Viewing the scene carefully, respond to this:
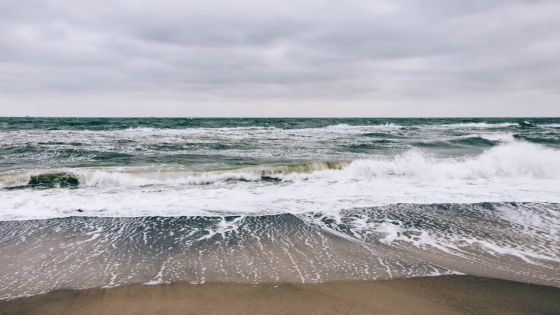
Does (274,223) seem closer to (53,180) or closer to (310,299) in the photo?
(310,299)

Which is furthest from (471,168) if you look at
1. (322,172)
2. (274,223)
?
(274,223)

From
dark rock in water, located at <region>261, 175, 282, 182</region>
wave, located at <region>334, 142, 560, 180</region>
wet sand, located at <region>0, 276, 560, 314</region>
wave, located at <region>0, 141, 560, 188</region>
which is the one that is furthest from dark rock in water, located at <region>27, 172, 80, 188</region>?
wave, located at <region>334, 142, 560, 180</region>

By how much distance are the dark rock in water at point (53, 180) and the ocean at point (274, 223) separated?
0.05 metres

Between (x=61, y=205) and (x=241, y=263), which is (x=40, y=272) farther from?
(x=61, y=205)

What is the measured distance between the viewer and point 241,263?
5.03 metres

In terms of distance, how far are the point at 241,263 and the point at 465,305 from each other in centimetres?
268

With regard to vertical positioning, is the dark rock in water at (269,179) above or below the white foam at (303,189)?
below

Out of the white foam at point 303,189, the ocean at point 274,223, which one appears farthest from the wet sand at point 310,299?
the white foam at point 303,189

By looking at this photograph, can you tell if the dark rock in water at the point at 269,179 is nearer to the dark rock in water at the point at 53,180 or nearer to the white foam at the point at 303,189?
the white foam at the point at 303,189

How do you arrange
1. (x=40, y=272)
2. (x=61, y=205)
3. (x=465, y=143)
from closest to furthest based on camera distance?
(x=40, y=272)
(x=61, y=205)
(x=465, y=143)

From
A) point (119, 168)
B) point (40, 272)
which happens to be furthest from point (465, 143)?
point (40, 272)

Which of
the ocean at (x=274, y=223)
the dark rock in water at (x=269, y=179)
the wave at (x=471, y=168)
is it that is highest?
the wave at (x=471, y=168)

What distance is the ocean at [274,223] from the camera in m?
4.83

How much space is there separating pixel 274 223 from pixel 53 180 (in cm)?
798
